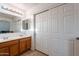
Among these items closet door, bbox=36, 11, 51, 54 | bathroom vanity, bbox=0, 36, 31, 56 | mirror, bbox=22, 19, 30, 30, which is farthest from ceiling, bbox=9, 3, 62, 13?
bathroom vanity, bbox=0, 36, 31, 56

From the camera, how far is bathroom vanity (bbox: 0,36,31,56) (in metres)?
1.99

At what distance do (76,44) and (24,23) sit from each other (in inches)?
90.0

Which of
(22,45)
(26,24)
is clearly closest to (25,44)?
(22,45)

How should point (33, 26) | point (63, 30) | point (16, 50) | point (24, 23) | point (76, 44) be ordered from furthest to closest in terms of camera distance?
point (24, 23)
point (33, 26)
point (16, 50)
point (63, 30)
point (76, 44)

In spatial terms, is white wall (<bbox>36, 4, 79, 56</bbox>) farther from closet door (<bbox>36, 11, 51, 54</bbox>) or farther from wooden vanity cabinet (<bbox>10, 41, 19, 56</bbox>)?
wooden vanity cabinet (<bbox>10, 41, 19, 56</bbox>)

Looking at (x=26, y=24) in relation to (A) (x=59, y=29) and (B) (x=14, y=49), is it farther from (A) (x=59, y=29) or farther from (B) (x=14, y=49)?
(A) (x=59, y=29)

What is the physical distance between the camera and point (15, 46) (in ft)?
7.90

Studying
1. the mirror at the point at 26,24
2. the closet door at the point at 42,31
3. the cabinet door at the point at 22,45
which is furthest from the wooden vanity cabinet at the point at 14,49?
the mirror at the point at 26,24

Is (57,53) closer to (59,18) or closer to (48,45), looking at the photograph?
(48,45)

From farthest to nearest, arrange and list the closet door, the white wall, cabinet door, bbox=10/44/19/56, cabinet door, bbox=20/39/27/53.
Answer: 1. cabinet door, bbox=20/39/27/53
2. the closet door
3. cabinet door, bbox=10/44/19/56
4. the white wall

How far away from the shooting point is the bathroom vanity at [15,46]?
199cm

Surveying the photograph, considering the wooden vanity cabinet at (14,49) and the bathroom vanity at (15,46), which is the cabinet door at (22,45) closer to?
the bathroom vanity at (15,46)

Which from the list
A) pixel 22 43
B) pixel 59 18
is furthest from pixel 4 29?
pixel 59 18

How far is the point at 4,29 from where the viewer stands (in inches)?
102
